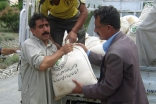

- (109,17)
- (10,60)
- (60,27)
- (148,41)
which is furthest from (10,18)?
(109,17)

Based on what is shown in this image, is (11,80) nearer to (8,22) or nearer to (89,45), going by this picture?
(89,45)

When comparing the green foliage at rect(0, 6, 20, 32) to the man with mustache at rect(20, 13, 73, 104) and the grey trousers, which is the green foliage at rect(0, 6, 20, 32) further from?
the man with mustache at rect(20, 13, 73, 104)

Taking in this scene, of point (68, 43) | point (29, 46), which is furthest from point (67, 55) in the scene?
point (29, 46)

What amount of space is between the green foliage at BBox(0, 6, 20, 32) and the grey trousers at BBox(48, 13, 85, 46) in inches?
565

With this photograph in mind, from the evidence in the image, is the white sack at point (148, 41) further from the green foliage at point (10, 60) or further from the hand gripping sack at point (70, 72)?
the green foliage at point (10, 60)

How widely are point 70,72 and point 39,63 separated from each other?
0.32 meters

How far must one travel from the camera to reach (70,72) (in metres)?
2.90

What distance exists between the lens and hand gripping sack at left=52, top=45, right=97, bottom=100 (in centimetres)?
284

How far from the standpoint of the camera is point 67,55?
9.81 feet

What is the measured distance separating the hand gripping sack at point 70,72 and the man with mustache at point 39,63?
7 centimetres

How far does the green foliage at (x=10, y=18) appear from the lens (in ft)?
57.8

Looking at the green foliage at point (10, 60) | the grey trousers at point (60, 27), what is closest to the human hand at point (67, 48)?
the grey trousers at point (60, 27)

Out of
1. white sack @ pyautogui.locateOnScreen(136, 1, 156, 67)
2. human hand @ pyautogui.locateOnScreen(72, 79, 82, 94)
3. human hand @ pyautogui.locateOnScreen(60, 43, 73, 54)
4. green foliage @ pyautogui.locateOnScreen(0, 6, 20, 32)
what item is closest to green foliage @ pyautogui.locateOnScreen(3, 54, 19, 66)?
white sack @ pyautogui.locateOnScreen(136, 1, 156, 67)

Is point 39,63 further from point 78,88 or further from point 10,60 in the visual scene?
point 10,60
